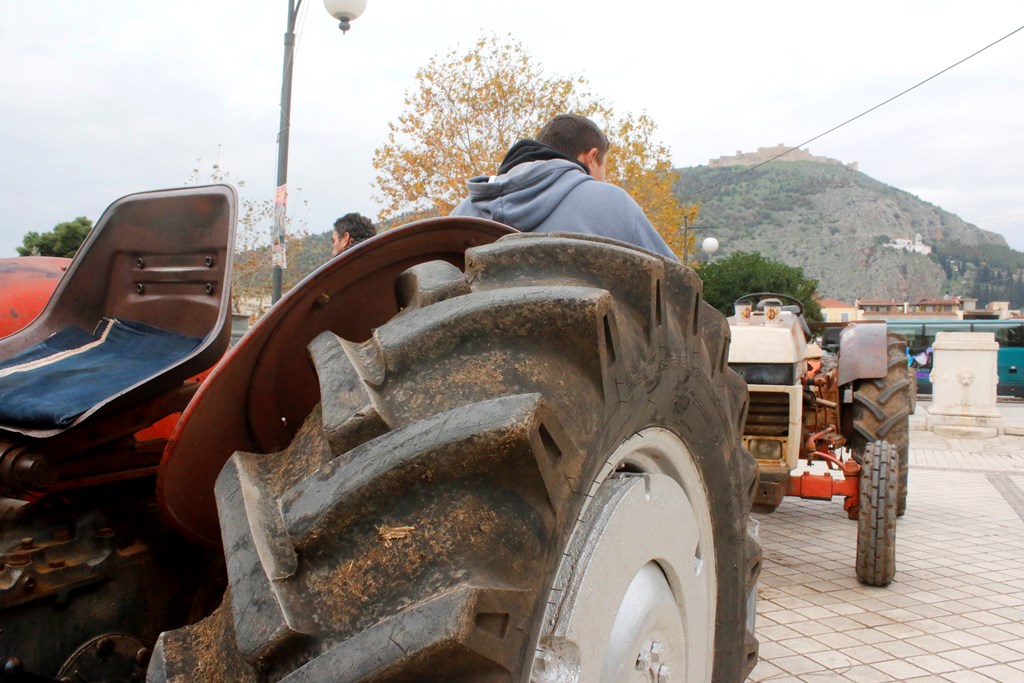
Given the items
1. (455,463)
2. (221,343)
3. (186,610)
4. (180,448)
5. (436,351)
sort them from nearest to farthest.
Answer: (455,463) → (436,351) → (180,448) → (186,610) → (221,343)

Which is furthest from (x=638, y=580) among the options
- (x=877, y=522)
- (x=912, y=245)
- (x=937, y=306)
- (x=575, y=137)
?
(x=912, y=245)

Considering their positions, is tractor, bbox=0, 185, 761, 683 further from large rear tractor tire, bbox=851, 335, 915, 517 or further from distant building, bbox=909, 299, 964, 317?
distant building, bbox=909, 299, 964, 317

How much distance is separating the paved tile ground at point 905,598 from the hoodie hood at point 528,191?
2397mm

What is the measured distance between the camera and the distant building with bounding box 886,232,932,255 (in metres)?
102

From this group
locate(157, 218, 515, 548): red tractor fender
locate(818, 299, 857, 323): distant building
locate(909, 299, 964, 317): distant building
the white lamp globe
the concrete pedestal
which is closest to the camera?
locate(157, 218, 515, 548): red tractor fender

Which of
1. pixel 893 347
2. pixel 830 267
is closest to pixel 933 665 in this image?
pixel 893 347

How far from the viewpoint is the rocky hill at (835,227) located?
92.1 meters

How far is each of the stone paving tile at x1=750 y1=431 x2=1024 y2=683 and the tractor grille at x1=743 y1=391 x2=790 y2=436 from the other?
0.88 m

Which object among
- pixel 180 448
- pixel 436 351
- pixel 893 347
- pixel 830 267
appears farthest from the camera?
pixel 830 267

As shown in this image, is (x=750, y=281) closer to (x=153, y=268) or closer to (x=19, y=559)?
(x=153, y=268)

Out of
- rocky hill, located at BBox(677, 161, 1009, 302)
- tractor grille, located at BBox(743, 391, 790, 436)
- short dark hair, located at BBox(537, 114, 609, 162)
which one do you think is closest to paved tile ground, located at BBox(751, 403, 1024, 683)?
tractor grille, located at BBox(743, 391, 790, 436)

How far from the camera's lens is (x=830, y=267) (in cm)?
9275

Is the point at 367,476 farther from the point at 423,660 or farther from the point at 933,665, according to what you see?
the point at 933,665

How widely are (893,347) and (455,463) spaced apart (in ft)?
21.0
